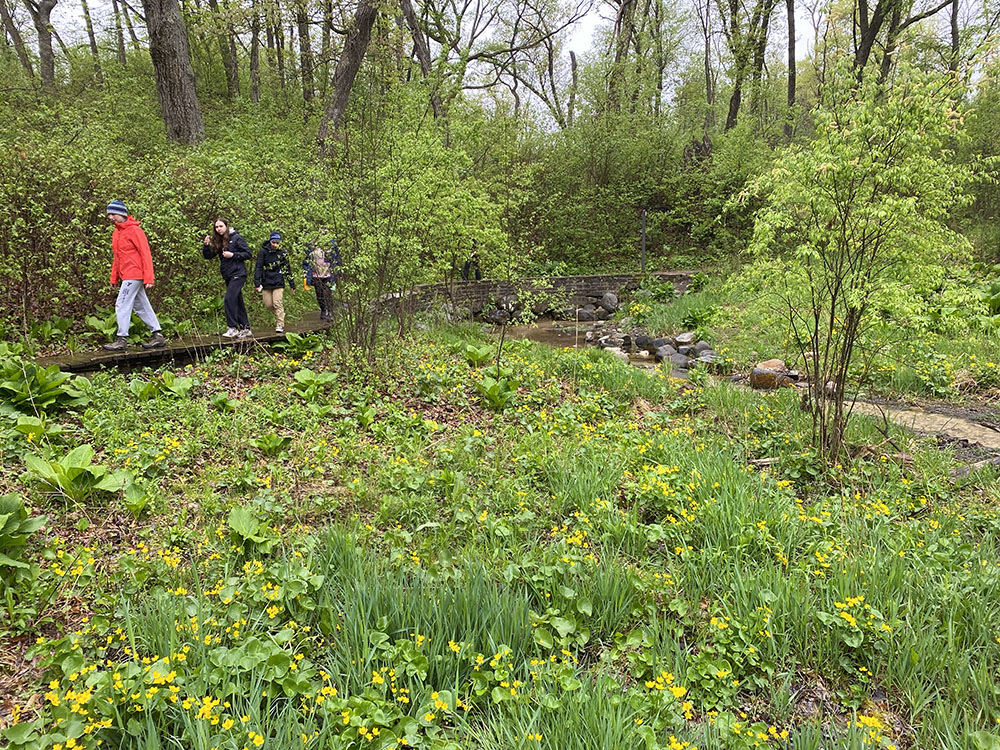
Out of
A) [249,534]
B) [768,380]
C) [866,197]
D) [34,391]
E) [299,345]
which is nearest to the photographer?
[249,534]

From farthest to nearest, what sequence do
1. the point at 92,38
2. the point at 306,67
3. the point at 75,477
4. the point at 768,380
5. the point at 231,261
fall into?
the point at 92,38 < the point at 306,67 < the point at 768,380 < the point at 231,261 < the point at 75,477

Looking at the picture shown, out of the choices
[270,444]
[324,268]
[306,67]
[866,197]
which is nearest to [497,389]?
[270,444]

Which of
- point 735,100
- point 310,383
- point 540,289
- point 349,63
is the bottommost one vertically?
point 310,383

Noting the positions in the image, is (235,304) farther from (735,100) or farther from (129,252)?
(735,100)

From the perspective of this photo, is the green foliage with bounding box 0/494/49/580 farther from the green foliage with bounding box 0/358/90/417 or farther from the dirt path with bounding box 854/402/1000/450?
the dirt path with bounding box 854/402/1000/450

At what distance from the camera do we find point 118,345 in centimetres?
592

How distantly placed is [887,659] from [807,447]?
2.66 m

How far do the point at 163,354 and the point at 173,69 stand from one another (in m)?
6.04

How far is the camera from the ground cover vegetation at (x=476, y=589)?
198 cm

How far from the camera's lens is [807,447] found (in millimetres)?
4773

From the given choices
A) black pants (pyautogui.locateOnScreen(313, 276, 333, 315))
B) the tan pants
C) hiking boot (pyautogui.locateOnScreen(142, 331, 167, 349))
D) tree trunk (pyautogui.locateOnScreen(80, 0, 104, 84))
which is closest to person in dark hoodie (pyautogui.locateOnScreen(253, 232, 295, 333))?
the tan pants

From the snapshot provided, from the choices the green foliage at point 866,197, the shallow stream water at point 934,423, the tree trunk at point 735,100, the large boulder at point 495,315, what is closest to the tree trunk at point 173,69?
the large boulder at point 495,315

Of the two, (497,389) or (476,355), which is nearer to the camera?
(497,389)

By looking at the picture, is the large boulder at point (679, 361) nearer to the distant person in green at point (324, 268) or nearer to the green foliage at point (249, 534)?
the distant person in green at point (324, 268)
